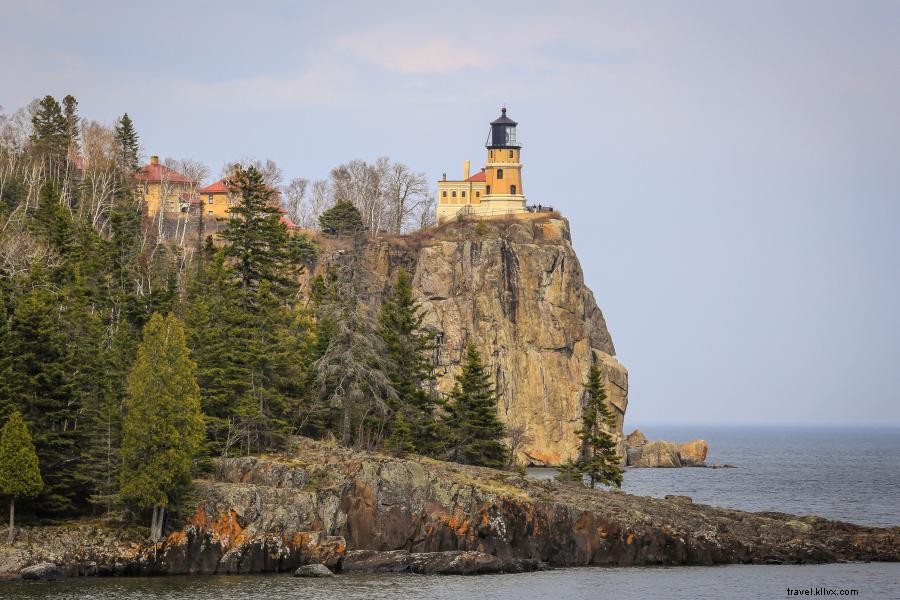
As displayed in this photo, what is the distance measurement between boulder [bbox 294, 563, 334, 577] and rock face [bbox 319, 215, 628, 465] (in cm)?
6939

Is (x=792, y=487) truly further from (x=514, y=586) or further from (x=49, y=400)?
(x=49, y=400)

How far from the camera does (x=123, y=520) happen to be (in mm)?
57719

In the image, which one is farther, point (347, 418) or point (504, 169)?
point (504, 169)

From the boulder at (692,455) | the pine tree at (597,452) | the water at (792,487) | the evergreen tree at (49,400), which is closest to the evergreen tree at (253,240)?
the evergreen tree at (49,400)

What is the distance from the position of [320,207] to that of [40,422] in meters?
92.8

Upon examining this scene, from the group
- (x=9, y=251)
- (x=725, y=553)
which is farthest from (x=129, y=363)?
(x=725, y=553)

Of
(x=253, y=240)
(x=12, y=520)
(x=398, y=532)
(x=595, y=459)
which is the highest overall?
(x=253, y=240)

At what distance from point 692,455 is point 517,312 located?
30876 millimetres

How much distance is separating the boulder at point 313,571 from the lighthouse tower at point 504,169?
3429 inches

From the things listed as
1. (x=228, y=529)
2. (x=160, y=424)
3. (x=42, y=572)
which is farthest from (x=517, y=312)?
(x=42, y=572)

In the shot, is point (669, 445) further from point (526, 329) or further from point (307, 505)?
point (307, 505)

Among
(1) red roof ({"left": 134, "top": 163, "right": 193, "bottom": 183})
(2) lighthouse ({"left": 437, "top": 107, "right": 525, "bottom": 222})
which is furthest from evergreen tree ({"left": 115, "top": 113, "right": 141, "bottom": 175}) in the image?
(2) lighthouse ({"left": 437, "top": 107, "right": 525, "bottom": 222})

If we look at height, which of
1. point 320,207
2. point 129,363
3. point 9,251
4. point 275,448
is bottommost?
point 275,448

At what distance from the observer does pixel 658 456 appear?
14000cm
